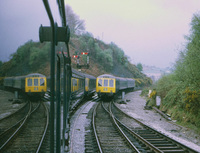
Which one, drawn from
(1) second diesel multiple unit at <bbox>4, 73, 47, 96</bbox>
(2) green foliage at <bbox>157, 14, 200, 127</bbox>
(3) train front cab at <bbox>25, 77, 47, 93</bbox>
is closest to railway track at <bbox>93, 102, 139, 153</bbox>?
(2) green foliage at <bbox>157, 14, 200, 127</bbox>

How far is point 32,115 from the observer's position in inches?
74.5

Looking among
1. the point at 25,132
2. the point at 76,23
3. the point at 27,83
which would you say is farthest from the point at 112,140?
the point at 76,23

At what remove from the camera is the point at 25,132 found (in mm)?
1768

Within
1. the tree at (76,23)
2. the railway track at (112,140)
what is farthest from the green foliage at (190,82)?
the tree at (76,23)

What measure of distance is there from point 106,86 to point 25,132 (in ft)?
64.0

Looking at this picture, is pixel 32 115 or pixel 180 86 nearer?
pixel 32 115

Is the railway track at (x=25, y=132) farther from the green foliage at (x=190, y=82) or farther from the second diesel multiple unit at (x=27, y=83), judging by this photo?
the green foliage at (x=190, y=82)

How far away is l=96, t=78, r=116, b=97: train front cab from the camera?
2112 cm

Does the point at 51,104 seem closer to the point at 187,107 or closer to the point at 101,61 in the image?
Answer: the point at 187,107

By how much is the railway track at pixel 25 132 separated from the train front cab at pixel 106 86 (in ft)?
61.9

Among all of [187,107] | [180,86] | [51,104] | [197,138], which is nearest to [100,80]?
[180,86]

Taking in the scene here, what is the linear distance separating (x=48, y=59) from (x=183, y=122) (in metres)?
10.6

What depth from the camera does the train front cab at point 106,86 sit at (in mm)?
21125

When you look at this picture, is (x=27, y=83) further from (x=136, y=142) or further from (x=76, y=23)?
(x=76, y=23)
